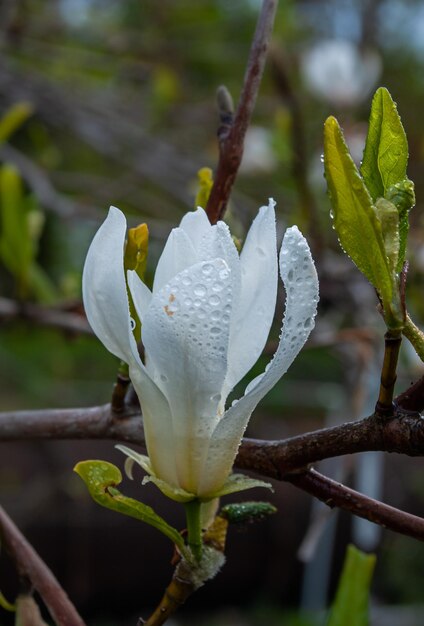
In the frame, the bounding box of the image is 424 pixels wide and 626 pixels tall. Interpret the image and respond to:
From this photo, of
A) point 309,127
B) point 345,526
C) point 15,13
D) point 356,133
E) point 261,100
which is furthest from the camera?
point 345,526

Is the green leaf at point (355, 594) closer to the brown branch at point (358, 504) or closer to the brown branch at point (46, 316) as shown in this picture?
the brown branch at point (358, 504)

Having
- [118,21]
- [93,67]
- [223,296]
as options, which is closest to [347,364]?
[223,296]

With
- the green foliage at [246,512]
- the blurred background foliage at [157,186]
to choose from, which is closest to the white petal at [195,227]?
the green foliage at [246,512]

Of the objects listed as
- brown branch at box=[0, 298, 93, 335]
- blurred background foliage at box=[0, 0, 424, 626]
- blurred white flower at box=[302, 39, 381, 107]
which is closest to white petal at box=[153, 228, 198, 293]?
brown branch at box=[0, 298, 93, 335]

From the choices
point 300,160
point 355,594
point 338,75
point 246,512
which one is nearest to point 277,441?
point 246,512

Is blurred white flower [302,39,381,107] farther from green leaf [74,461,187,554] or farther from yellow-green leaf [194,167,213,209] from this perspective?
green leaf [74,461,187,554]

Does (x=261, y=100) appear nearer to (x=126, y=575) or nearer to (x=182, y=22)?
(x=182, y=22)
